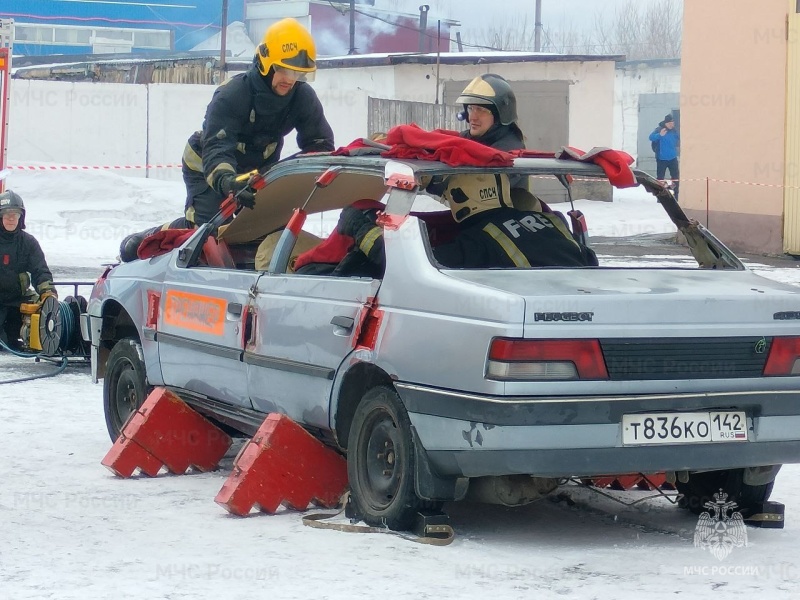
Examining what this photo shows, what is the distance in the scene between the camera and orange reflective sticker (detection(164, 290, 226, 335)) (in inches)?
249

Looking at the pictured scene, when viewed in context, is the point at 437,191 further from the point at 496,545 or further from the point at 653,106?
the point at 653,106

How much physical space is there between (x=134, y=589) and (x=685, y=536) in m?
2.20

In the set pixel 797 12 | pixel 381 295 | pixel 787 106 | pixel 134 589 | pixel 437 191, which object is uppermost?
pixel 797 12

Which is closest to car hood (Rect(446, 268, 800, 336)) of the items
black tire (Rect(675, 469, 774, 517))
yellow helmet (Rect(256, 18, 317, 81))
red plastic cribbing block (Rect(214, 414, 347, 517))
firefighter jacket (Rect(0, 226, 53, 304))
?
black tire (Rect(675, 469, 774, 517))

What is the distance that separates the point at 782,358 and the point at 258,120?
13.1 feet

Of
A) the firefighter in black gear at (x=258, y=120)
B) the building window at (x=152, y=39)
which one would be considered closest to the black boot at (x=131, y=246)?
the firefighter in black gear at (x=258, y=120)

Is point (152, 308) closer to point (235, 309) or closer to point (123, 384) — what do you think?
point (123, 384)

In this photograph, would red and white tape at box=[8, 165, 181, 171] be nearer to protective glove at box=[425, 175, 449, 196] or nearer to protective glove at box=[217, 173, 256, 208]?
protective glove at box=[217, 173, 256, 208]

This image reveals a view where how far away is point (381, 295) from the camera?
5199 mm

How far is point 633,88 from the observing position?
53469 mm

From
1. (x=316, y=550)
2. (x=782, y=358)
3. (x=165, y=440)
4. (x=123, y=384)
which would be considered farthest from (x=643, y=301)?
(x=123, y=384)

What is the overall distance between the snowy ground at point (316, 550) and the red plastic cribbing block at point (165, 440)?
97 millimetres

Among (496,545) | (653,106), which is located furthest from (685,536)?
(653,106)

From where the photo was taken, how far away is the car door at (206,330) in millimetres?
6156
